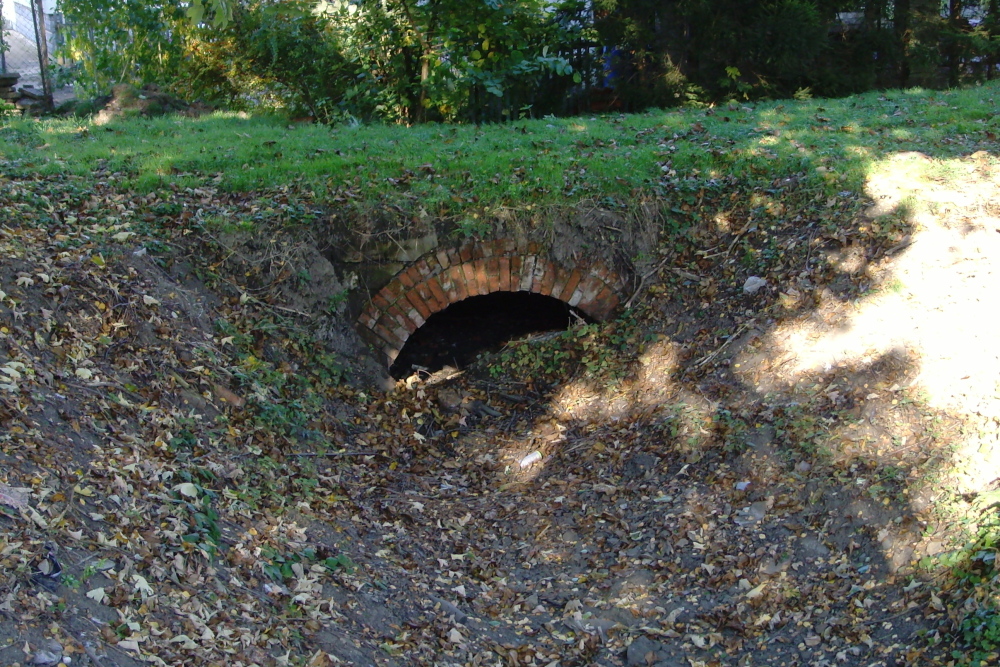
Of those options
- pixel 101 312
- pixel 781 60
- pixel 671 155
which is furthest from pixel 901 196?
pixel 101 312

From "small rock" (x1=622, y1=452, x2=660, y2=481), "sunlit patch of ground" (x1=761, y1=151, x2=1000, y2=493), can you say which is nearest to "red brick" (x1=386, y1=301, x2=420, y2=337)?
"small rock" (x1=622, y1=452, x2=660, y2=481)

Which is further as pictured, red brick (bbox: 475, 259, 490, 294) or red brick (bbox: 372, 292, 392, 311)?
red brick (bbox: 475, 259, 490, 294)

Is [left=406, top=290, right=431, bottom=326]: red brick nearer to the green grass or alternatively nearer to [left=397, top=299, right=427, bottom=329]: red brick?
[left=397, top=299, right=427, bottom=329]: red brick

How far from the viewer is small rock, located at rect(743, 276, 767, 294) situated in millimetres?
6477

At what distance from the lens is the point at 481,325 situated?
25.9ft

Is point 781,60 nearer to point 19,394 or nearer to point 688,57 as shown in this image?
point 688,57

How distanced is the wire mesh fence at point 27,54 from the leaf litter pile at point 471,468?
6.10 metres

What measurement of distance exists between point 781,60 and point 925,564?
840cm

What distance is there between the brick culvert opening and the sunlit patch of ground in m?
1.56

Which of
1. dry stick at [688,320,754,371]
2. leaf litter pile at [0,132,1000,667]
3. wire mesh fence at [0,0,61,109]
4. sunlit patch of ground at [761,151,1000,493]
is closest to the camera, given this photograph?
leaf litter pile at [0,132,1000,667]

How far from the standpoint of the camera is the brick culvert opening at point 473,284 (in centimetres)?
683

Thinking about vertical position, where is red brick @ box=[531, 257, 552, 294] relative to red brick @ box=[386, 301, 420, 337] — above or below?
above

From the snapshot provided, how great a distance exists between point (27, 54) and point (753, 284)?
14.5 metres

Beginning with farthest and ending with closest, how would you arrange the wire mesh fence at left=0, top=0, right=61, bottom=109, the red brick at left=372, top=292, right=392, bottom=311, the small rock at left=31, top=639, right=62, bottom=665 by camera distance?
the wire mesh fence at left=0, top=0, right=61, bottom=109 < the red brick at left=372, top=292, right=392, bottom=311 < the small rock at left=31, top=639, right=62, bottom=665
